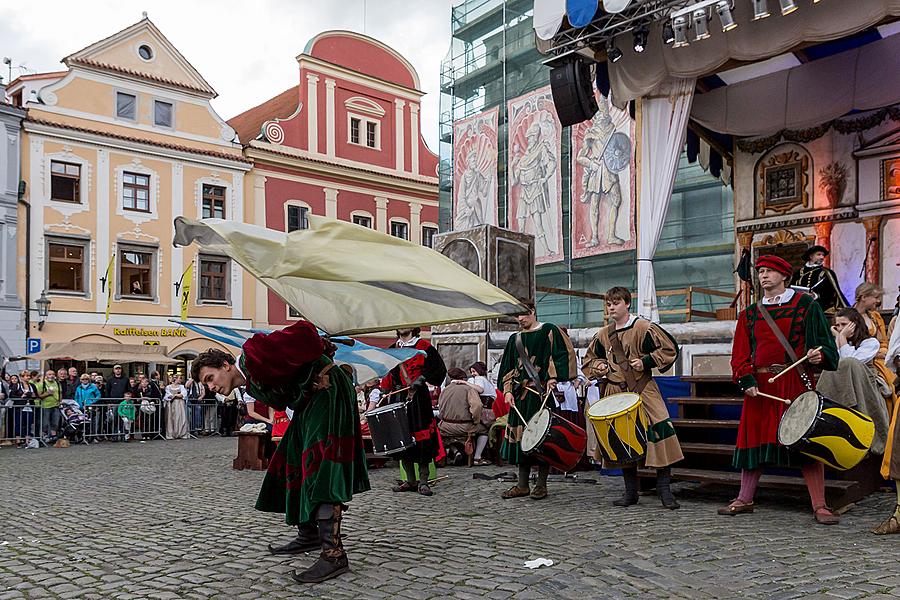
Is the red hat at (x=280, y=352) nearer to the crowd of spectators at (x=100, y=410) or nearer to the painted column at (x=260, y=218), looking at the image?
the crowd of spectators at (x=100, y=410)

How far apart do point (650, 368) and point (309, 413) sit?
10.6 feet

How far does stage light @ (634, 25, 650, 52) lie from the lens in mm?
10148

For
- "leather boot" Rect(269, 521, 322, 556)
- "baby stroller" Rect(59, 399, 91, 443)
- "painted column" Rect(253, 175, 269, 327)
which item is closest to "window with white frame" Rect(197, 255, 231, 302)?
"painted column" Rect(253, 175, 269, 327)

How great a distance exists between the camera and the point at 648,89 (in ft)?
35.5

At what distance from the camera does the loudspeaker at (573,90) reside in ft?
35.9

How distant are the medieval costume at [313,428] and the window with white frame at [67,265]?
21078mm

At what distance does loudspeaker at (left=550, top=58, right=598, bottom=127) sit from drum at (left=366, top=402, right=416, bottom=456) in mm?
5452

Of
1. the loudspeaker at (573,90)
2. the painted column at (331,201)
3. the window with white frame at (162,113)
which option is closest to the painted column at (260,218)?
the painted column at (331,201)

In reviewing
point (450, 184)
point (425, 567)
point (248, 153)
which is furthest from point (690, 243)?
point (425, 567)

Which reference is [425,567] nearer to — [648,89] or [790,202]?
[648,89]

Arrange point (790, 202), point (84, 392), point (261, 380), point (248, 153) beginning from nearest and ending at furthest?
point (261, 380) < point (790, 202) < point (84, 392) < point (248, 153)

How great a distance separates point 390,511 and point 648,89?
6.82 m

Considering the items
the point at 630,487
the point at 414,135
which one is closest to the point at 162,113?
the point at 414,135

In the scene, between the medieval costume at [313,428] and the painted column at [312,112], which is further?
the painted column at [312,112]
